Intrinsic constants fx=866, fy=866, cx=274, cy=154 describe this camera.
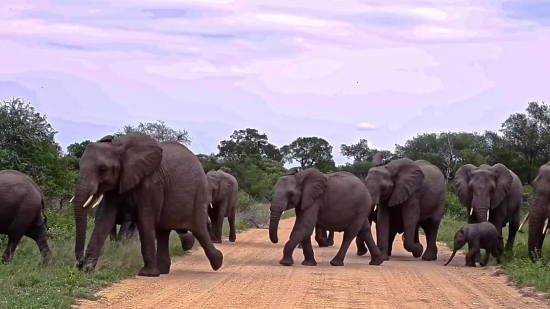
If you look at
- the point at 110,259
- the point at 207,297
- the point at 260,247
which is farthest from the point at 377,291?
the point at 260,247

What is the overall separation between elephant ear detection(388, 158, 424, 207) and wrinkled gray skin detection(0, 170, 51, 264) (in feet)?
26.4

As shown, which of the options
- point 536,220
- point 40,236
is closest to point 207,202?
point 40,236

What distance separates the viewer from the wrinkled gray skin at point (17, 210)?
13.9m

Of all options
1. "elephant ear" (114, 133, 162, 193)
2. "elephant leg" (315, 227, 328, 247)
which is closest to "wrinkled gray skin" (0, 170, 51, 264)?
"elephant ear" (114, 133, 162, 193)

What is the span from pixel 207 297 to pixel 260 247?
1076cm

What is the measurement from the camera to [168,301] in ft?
34.9

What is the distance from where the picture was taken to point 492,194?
19.5m

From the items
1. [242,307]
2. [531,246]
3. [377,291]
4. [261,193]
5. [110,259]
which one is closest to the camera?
[242,307]

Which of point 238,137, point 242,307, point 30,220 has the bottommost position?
point 242,307

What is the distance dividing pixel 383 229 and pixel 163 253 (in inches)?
247

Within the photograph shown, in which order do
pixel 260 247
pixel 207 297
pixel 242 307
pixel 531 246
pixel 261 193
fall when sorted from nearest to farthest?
pixel 242 307 < pixel 207 297 < pixel 531 246 < pixel 260 247 < pixel 261 193

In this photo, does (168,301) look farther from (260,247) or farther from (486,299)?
(260,247)

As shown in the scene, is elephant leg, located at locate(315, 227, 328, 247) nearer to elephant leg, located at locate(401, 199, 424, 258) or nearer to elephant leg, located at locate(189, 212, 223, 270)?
elephant leg, located at locate(401, 199, 424, 258)

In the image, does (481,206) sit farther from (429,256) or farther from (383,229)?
(383,229)
